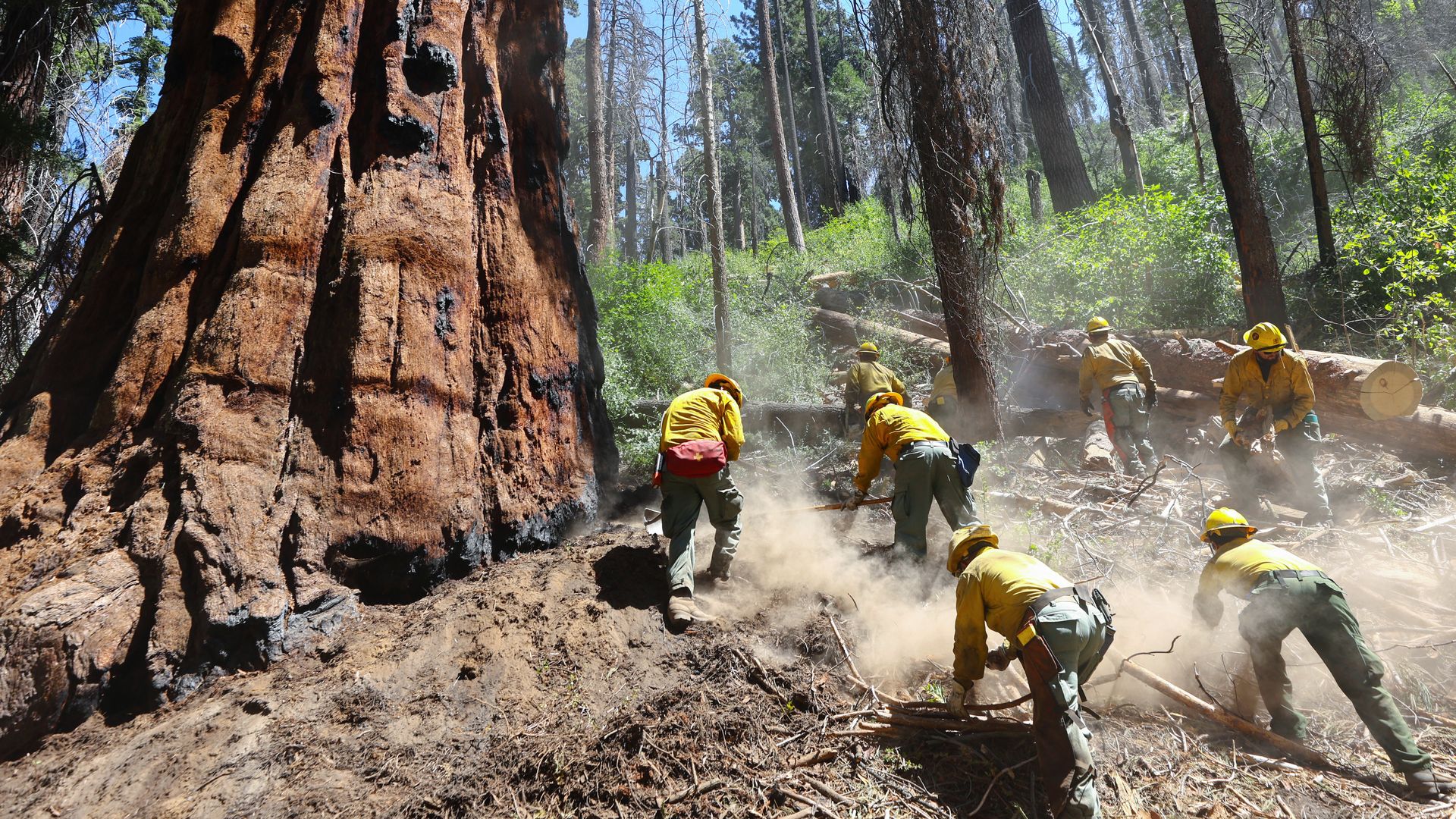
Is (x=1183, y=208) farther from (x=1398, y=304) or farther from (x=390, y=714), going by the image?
(x=390, y=714)

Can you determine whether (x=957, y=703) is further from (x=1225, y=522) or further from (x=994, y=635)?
(x=1225, y=522)

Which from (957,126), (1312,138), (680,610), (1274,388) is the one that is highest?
(1312,138)

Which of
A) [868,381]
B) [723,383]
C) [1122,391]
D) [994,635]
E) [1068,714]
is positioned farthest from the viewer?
[868,381]

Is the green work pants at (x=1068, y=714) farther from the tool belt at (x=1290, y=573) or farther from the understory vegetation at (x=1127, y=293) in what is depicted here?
the understory vegetation at (x=1127, y=293)

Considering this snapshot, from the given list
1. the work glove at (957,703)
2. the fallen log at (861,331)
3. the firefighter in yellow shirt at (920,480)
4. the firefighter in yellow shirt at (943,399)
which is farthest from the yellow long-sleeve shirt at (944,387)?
the work glove at (957,703)

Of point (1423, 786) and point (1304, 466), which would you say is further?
point (1304, 466)

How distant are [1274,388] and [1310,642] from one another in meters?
4.08

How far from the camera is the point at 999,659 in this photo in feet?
12.6

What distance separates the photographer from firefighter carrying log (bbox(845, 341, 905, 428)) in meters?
8.77

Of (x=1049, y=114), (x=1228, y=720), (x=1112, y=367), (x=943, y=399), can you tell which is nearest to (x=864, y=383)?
(x=943, y=399)

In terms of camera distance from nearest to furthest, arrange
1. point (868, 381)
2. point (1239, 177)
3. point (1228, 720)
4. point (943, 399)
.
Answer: point (1228, 720) < point (943, 399) < point (868, 381) < point (1239, 177)

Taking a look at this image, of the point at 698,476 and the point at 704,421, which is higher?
the point at 704,421

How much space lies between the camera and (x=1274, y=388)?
22.6ft

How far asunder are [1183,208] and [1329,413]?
4442 mm
